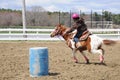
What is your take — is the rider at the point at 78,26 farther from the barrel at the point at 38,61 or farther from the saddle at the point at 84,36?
the barrel at the point at 38,61

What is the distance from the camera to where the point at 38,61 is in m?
9.85

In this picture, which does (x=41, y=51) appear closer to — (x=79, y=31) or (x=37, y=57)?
(x=37, y=57)

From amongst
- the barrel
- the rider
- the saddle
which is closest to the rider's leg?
the rider

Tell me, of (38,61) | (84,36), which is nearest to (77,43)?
(84,36)

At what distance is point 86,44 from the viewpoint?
1238 centimetres

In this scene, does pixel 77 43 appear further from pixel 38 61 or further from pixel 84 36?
pixel 38 61

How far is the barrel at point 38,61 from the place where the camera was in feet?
32.1

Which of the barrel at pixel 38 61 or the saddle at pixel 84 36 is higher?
the saddle at pixel 84 36

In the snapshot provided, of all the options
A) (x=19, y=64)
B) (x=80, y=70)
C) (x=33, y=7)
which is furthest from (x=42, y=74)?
(x=33, y=7)

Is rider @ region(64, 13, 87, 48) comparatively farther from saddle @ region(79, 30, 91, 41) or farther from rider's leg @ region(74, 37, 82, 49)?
saddle @ region(79, 30, 91, 41)

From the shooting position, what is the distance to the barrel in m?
9.78

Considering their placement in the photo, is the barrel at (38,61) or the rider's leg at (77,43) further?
the rider's leg at (77,43)

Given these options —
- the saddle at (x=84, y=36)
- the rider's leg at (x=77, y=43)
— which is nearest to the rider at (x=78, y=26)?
the rider's leg at (x=77, y=43)

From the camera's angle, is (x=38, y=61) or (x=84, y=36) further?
(x=84, y=36)
